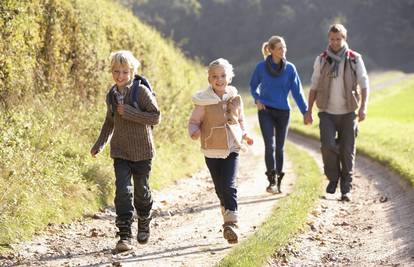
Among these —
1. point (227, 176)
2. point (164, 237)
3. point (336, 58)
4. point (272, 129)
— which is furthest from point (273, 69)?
point (164, 237)

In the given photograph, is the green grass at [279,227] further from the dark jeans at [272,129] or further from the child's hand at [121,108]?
the child's hand at [121,108]

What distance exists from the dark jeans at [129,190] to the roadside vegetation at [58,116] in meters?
1.16

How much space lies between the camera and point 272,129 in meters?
10.3

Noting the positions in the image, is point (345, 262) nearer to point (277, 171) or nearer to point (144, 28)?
point (277, 171)

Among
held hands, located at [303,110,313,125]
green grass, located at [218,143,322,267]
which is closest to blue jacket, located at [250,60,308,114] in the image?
held hands, located at [303,110,313,125]

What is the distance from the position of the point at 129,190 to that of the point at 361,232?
2853 millimetres

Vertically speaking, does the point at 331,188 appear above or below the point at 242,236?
below

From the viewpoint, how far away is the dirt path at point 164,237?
20.8 feet

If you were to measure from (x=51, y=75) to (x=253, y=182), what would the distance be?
13.7ft

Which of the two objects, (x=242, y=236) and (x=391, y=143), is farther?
(x=391, y=143)

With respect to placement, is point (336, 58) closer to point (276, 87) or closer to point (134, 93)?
point (276, 87)

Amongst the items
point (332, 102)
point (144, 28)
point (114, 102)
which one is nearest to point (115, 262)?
point (114, 102)

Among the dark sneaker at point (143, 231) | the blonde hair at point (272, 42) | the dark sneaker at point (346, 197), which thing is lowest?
the dark sneaker at point (346, 197)

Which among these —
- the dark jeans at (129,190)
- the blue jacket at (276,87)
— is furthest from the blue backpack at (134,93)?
the blue jacket at (276,87)
